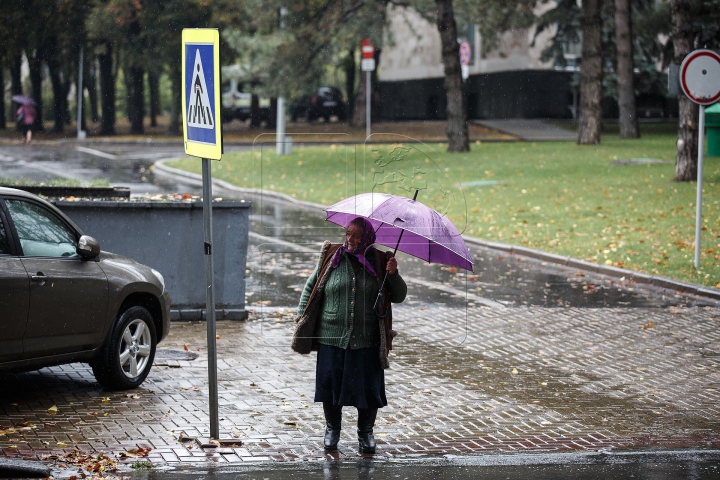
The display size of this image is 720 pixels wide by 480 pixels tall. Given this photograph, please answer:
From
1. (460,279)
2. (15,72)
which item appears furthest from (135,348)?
(15,72)

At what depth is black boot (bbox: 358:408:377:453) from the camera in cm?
704

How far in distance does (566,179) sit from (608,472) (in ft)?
66.2

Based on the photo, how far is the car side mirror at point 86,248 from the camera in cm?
827

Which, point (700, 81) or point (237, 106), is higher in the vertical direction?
point (700, 81)

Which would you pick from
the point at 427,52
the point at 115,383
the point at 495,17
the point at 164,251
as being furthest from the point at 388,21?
the point at 115,383

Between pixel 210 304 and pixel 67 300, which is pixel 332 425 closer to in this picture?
pixel 210 304

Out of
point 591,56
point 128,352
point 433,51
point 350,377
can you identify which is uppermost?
point 433,51

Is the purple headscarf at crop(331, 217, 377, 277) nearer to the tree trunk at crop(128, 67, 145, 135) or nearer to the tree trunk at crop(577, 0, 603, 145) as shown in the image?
the tree trunk at crop(577, 0, 603, 145)

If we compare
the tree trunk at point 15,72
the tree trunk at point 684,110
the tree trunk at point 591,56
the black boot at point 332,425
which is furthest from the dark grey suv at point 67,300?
the tree trunk at point 15,72

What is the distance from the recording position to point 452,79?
109ft

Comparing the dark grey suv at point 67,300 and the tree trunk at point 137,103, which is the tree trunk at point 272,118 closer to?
the tree trunk at point 137,103

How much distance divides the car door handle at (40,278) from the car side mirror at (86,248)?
49cm

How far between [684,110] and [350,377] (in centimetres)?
1735

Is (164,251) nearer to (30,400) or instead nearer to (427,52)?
(30,400)
